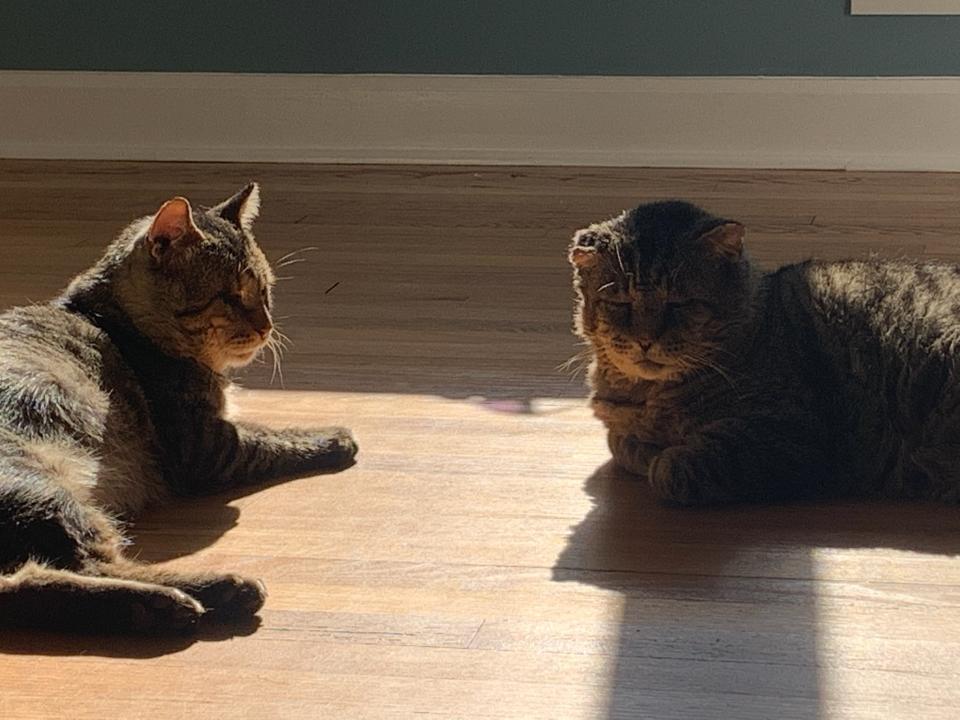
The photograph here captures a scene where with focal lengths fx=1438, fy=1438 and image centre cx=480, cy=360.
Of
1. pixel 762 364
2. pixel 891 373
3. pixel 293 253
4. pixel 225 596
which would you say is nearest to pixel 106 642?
pixel 225 596

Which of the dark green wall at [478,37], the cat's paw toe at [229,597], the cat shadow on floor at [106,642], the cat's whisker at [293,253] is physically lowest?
the cat shadow on floor at [106,642]

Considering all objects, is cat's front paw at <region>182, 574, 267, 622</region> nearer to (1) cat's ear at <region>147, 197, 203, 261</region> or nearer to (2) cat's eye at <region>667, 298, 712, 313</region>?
(1) cat's ear at <region>147, 197, 203, 261</region>

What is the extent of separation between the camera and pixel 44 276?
3713 millimetres

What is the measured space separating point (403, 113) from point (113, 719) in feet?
11.2

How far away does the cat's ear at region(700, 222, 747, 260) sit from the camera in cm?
232

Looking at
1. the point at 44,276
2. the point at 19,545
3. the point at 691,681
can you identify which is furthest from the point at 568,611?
the point at 44,276

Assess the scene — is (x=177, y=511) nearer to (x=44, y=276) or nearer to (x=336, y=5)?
(x=44, y=276)

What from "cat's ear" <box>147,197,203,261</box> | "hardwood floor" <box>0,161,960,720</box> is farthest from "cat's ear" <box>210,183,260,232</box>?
"hardwood floor" <box>0,161,960,720</box>

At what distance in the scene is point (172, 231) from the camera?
235cm

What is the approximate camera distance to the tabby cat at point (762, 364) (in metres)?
2.28

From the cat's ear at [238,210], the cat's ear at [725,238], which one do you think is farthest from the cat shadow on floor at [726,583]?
the cat's ear at [238,210]

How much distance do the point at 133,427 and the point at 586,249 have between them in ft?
2.60

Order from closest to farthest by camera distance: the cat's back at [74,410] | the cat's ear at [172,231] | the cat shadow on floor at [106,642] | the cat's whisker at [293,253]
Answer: the cat shadow on floor at [106,642]
the cat's back at [74,410]
the cat's ear at [172,231]
the cat's whisker at [293,253]

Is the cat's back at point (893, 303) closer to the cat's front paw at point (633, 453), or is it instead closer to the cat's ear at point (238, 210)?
the cat's front paw at point (633, 453)
